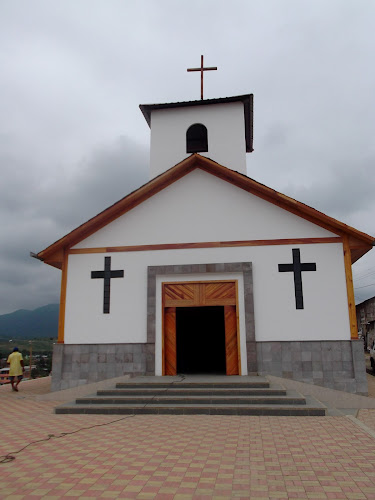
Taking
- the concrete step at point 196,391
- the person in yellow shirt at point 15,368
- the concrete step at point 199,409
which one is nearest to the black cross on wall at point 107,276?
the concrete step at point 196,391

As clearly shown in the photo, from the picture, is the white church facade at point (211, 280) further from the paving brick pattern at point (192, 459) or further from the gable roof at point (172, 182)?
the paving brick pattern at point (192, 459)

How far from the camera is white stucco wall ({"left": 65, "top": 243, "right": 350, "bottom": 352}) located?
10.6 metres

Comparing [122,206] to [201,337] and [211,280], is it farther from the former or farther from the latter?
[201,337]

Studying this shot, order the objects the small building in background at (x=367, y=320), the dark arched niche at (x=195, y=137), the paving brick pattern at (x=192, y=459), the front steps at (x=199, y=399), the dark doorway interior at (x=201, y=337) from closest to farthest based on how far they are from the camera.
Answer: the paving brick pattern at (x=192, y=459) → the front steps at (x=199, y=399) → the dark arched niche at (x=195, y=137) → the dark doorway interior at (x=201, y=337) → the small building in background at (x=367, y=320)

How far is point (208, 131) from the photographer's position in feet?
53.0

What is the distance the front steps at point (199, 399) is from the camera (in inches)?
324

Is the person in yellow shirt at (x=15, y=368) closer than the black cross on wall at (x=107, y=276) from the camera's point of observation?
No

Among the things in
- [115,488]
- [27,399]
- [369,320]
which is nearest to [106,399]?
[27,399]

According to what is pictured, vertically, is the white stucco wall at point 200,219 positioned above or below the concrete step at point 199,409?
above

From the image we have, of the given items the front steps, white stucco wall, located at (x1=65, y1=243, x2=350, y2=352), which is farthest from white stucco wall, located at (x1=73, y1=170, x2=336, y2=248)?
the front steps

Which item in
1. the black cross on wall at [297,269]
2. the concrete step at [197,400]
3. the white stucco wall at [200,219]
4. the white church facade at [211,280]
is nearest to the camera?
the concrete step at [197,400]

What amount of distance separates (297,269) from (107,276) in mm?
5299

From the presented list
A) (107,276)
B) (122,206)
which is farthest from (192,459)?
(122,206)

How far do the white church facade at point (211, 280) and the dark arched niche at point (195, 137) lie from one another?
4240mm
